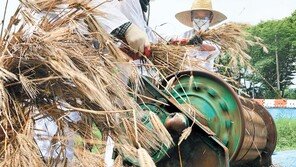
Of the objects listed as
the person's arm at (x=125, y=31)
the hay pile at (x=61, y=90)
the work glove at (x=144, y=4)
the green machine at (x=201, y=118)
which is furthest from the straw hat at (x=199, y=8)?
the hay pile at (x=61, y=90)

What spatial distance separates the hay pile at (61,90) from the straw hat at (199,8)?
333cm

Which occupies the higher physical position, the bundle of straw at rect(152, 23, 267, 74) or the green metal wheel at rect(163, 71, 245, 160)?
the bundle of straw at rect(152, 23, 267, 74)

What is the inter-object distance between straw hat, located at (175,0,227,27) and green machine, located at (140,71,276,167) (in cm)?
212

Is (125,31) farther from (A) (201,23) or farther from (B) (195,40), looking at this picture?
(A) (201,23)

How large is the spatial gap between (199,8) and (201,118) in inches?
106

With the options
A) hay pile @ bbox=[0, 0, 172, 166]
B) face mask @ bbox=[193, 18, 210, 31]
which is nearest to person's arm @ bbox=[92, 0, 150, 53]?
hay pile @ bbox=[0, 0, 172, 166]

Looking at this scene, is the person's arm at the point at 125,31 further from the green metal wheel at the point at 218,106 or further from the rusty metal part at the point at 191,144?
the green metal wheel at the point at 218,106

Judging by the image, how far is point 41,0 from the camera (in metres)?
1.94

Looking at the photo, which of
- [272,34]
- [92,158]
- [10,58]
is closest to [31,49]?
[10,58]

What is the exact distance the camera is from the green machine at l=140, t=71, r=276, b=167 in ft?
7.80

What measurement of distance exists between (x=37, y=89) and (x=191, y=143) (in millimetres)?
907

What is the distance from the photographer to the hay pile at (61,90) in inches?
69.7

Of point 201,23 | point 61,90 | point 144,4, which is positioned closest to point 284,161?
point 201,23

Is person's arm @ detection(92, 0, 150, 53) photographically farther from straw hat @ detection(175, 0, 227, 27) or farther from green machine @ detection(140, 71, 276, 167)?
straw hat @ detection(175, 0, 227, 27)
